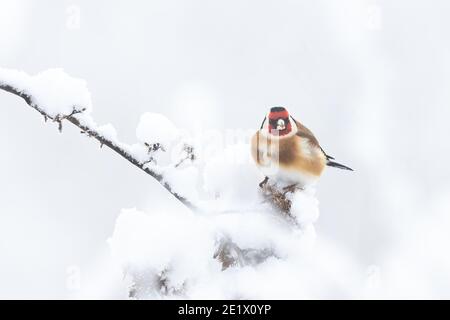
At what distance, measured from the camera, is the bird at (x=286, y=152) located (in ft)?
6.26

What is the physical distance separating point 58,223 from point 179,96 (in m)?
5.07

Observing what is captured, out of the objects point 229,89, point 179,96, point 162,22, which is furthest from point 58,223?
point 162,22

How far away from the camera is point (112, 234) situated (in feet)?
5.14

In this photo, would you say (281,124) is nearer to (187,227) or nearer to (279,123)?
(279,123)

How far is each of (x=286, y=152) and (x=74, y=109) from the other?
125 cm

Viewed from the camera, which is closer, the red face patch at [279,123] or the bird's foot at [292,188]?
the bird's foot at [292,188]

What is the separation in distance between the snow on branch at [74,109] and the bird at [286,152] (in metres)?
0.34

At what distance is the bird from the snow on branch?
34 centimetres

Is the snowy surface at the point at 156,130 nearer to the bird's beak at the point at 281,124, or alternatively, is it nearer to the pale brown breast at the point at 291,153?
the pale brown breast at the point at 291,153

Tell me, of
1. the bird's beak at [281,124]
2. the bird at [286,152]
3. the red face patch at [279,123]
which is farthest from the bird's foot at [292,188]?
the bird's beak at [281,124]

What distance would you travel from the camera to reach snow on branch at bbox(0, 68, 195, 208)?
4.91ft

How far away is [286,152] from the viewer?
2.58 m

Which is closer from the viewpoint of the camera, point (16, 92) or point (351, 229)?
point (16, 92)
